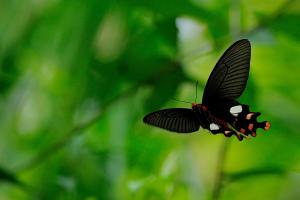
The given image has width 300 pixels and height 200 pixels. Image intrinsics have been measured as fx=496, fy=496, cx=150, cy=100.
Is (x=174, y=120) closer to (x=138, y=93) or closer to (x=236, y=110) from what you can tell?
(x=236, y=110)

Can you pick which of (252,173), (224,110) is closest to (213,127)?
(224,110)

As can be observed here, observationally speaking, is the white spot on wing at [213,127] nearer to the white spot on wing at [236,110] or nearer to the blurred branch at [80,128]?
the white spot on wing at [236,110]

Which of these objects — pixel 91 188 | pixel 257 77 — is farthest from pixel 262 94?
pixel 91 188

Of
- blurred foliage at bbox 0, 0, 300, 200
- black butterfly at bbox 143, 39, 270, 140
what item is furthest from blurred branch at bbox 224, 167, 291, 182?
black butterfly at bbox 143, 39, 270, 140

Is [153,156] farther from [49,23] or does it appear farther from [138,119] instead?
[49,23]

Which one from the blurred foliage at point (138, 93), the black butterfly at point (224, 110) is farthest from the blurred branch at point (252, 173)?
the black butterfly at point (224, 110)
